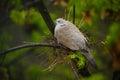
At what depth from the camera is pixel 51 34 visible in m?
4.64

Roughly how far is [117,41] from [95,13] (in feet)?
1.45

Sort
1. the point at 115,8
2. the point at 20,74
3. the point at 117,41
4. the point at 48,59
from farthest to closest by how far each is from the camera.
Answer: the point at 20,74, the point at 117,41, the point at 115,8, the point at 48,59

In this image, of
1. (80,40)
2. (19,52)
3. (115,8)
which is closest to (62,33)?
(80,40)

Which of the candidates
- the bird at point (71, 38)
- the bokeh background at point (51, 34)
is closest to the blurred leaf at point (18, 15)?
the bokeh background at point (51, 34)

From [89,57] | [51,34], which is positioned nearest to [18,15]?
[51,34]

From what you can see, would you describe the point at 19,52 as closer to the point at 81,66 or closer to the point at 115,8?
the point at 115,8

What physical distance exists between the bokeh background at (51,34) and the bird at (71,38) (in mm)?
185

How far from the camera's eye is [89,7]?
6.41 metres

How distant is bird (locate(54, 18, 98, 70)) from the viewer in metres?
4.22

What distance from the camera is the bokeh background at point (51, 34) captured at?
4788mm

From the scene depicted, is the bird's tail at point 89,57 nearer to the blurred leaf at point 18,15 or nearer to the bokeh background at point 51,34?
the bokeh background at point 51,34

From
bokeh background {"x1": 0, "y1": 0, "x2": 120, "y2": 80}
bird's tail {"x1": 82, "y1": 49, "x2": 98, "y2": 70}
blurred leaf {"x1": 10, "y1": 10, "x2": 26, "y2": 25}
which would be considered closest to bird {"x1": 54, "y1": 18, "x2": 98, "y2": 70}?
bird's tail {"x1": 82, "y1": 49, "x2": 98, "y2": 70}

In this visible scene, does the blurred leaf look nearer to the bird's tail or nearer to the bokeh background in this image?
A: the bokeh background

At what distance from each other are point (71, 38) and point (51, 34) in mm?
447
